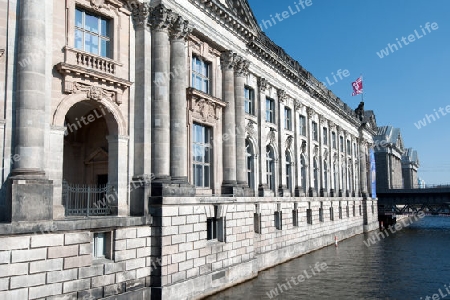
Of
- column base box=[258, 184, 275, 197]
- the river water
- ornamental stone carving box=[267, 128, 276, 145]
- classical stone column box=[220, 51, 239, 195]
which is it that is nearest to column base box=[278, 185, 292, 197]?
column base box=[258, 184, 275, 197]

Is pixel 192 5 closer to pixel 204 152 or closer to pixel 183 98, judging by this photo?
pixel 183 98

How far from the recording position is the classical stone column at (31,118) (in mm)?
14492

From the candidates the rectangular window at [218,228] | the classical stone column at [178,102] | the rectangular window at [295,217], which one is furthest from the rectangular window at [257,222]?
the classical stone column at [178,102]

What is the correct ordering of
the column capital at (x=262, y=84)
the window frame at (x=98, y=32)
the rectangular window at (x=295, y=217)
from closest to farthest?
the window frame at (x=98, y=32)
the column capital at (x=262, y=84)
the rectangular window at (x=295, y=217)

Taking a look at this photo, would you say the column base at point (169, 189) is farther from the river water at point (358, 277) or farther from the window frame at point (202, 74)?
the window frame at point (202, 74)

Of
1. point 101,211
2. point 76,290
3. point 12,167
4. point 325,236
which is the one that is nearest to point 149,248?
point 101,211

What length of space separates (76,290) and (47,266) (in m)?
1.67

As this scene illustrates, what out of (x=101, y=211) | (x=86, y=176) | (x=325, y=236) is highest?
(x=86, y=176)

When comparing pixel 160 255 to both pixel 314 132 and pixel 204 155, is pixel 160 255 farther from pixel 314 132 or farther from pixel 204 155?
pixel 314 132

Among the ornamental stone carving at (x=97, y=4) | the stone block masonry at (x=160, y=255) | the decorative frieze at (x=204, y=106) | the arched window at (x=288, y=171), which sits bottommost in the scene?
the stone block masonry at (x=160, y=255)

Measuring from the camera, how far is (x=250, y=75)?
3175 centimetres

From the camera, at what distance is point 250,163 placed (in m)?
31.9

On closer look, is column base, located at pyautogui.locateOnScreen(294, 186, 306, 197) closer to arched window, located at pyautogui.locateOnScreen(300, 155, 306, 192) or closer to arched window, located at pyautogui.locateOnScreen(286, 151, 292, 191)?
arched window, located at pyautogui.locateOnScreen(286, 151, 292, 191)

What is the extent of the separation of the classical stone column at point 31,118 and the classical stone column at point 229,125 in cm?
1241
